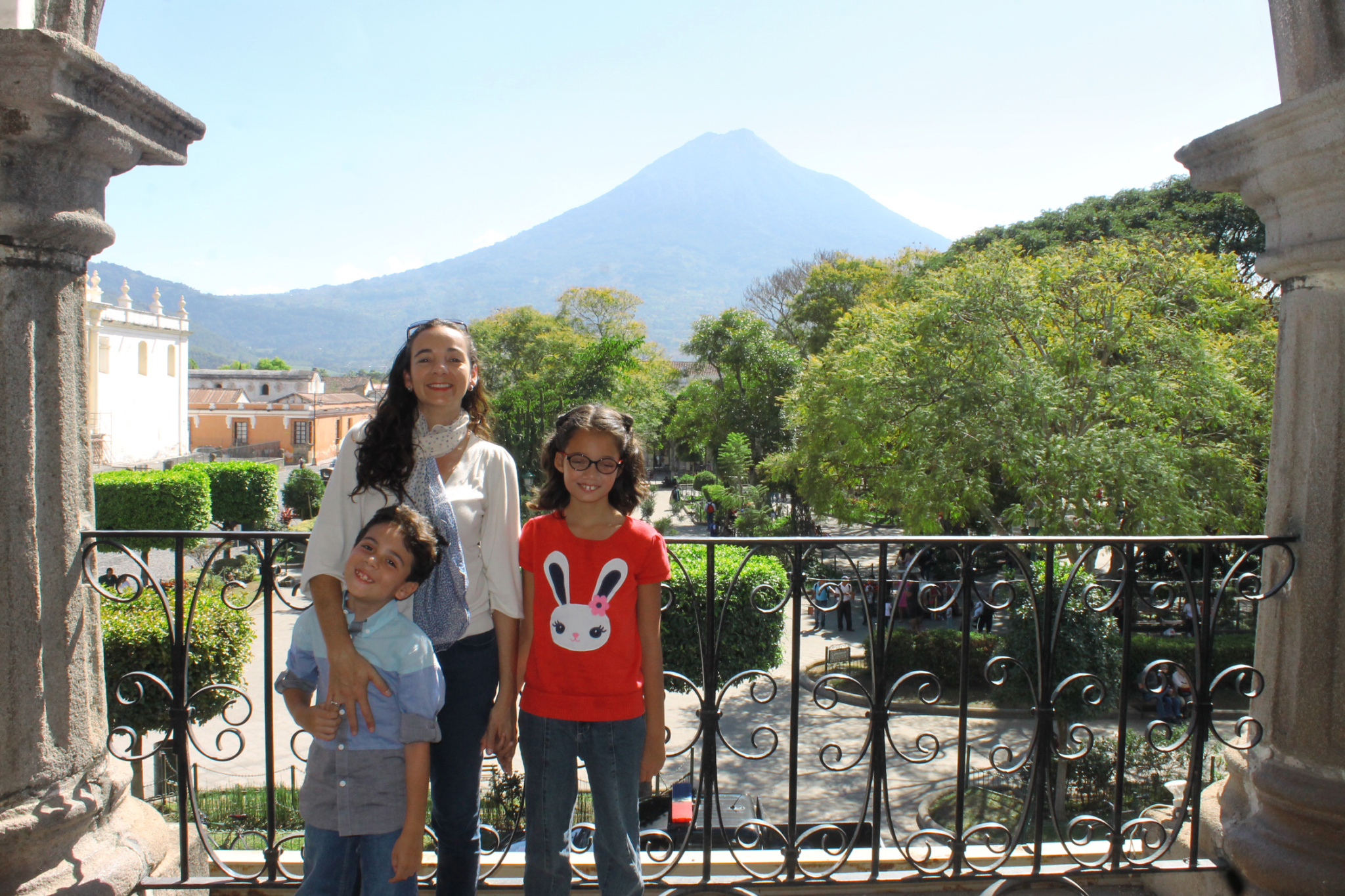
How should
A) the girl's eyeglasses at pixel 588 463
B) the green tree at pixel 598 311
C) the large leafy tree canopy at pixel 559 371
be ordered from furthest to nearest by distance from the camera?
the green tree at pixel 598 311 < the large leafy tree canopy at pixel 559 371 < the girl's eyeglasses at pixel 588 463

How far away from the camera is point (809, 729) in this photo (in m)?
12.2

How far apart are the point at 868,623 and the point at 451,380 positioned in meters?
1.48

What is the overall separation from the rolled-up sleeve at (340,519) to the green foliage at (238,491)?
25451 mm

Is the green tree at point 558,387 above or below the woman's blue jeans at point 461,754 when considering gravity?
above

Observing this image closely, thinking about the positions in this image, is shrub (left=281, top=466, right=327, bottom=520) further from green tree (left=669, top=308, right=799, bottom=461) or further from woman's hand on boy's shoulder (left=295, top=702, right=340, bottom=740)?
woman's hand on boy's shoulder (left=295, top=702, right=340, bottom=740)

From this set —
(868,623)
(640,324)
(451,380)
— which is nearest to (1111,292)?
(868,623)

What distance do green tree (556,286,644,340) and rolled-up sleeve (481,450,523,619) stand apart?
45.1 m

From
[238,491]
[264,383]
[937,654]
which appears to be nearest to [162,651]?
[937,654]

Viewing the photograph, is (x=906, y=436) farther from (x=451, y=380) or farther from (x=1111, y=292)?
(x=451, y=380)

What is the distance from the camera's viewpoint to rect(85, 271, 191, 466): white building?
39938 millimetres

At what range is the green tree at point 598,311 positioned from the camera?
1863 inches

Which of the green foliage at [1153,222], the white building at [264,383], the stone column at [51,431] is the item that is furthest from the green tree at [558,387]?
the white building at [264,383]

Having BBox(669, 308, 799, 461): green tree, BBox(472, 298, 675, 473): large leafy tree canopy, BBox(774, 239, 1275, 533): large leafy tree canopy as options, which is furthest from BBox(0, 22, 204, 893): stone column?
BBox(669, 308, 799, 461): green tree

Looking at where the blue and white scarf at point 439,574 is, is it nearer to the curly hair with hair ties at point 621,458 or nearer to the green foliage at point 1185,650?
the curly hair with hair ties at point 621,458
